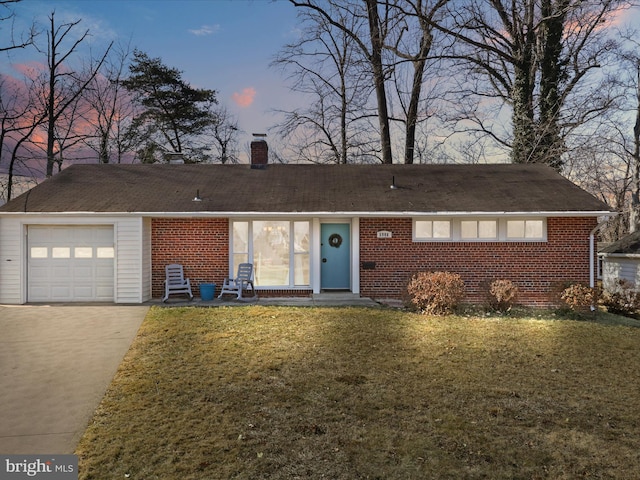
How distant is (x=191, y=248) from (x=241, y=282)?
1716 millimetres

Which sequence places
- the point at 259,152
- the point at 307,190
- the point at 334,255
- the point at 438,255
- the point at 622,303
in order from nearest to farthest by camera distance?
the point at 438,255
the point at 622,303
the point at 334,255
the point at 307,190
the point at 259,152

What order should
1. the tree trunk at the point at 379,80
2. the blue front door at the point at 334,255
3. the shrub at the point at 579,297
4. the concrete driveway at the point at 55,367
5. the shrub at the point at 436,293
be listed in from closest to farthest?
the concrete driveway at the point at 55,367 < the shrub at the point at 436,293 < the shrub at the point at 579,297 < the blue front door at the point at 334,255 < the tree trunk at the point at 379,80

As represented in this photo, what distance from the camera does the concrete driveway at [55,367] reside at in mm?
4523

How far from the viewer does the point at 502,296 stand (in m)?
10.8

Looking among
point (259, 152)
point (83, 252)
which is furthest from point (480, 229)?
point (83, 252)

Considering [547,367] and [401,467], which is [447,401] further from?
[547,367]

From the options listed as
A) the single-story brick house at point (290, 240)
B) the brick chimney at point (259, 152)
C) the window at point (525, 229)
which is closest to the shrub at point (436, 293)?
the single-story brick house at point (290, 240)

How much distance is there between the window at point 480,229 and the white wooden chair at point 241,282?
6003mm

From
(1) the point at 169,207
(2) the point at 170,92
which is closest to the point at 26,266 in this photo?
(1) the point at 169,207

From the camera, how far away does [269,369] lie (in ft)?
21.1

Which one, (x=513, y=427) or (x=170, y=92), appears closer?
(x=513, y=427)

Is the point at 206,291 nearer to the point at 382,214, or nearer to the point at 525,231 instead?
the point at 382,214

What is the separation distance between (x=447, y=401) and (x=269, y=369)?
2510mm

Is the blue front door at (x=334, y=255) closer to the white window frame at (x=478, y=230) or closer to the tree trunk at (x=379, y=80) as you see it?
the white window frame at (x=478, y=230)
